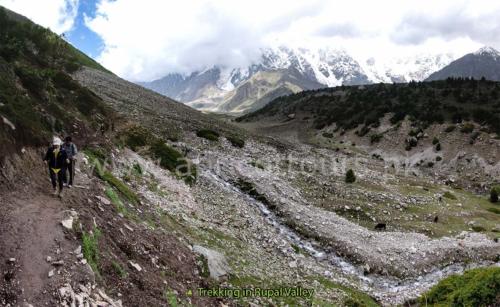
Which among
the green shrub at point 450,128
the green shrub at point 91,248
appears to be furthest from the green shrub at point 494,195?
the green shrub at point 91,248

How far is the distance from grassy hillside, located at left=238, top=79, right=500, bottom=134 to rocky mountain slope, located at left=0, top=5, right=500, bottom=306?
19298mm

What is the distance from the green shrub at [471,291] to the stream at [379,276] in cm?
627

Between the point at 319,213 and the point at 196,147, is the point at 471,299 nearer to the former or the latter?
the point at 319,213

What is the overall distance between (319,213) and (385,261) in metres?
7.97

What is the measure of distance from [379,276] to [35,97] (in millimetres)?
24783

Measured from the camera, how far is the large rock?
1884 cm

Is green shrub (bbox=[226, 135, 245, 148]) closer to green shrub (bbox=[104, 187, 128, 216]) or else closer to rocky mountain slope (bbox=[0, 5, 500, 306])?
rocky mountain slope (bbox=[0, 5, 500, 306])

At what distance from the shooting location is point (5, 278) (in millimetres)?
10633

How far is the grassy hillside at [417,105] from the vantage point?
7538cm

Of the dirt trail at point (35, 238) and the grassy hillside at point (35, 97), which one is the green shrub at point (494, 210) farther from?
the dirt trail at point (35, 238)

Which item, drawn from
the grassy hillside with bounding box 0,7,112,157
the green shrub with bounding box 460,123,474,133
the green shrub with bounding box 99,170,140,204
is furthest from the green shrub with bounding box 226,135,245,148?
the green shrub with bounding box 460,123,474,133

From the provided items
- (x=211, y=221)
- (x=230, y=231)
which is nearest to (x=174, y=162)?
(x=211, y=221)

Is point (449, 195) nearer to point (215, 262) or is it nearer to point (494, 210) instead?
point (494, 210)

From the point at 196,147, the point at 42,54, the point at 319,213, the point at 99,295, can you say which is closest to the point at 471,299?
the point at 99,295
